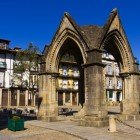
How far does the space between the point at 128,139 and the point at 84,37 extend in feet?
29.4

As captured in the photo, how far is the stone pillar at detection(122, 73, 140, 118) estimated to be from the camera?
22672 mm

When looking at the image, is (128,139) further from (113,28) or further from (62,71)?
(62,71)

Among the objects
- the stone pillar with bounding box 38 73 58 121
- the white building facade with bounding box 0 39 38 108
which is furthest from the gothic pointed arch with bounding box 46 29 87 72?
the white building facade with bounding box 0 39 38 108

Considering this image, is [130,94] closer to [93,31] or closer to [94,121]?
[94,121]

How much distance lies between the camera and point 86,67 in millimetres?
19969

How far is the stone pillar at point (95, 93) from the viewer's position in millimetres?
18797

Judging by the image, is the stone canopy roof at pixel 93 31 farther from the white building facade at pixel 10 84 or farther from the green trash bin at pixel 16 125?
the white building facade at pixel 10 84

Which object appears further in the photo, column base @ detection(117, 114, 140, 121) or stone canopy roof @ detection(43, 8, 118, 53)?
column base @ detection(117, 114, 140, 121)

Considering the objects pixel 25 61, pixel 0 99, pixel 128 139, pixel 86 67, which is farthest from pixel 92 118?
pixel 0 99

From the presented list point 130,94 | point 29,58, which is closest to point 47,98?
point 130,94

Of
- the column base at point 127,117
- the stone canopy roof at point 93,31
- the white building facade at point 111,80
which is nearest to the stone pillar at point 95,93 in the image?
the stone canopy roof at point 93,31

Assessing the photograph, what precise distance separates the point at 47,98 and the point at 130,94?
264 inches

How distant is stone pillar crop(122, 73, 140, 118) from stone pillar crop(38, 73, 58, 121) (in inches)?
222

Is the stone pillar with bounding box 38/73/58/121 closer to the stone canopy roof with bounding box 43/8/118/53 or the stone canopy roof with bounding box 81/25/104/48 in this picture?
the stone canopy roof with bounding box 43/8/118/53
